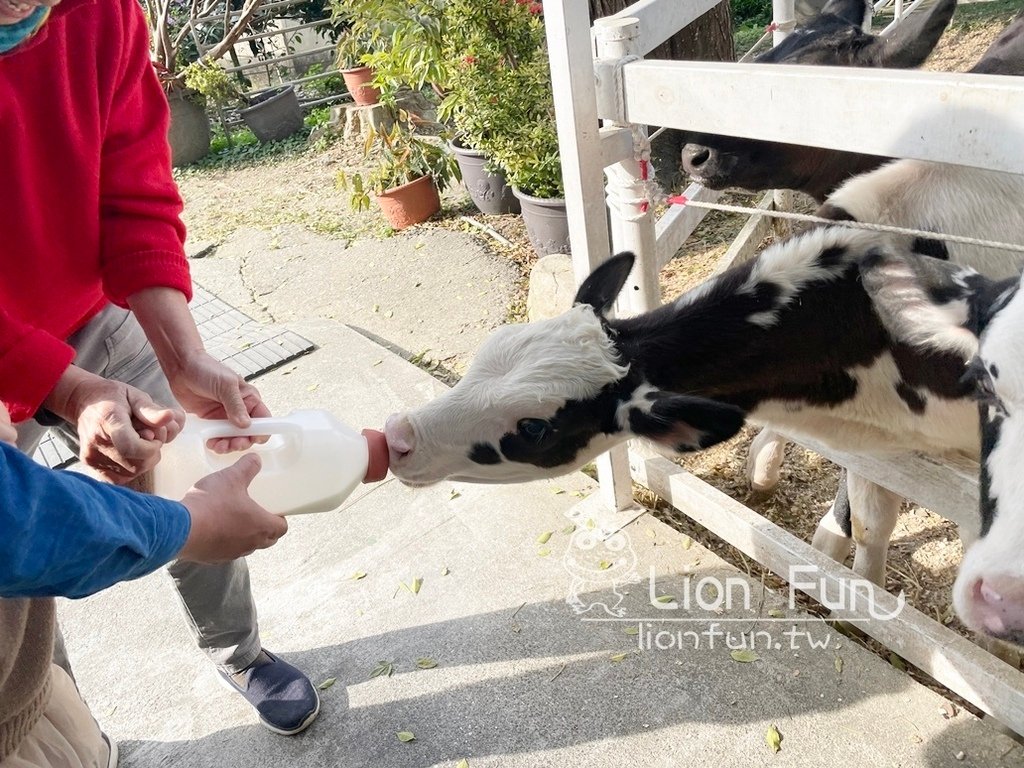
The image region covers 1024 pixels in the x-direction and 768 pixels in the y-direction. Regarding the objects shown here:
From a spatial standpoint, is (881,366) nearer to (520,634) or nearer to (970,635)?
(970,635)

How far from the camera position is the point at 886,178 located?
2418mm

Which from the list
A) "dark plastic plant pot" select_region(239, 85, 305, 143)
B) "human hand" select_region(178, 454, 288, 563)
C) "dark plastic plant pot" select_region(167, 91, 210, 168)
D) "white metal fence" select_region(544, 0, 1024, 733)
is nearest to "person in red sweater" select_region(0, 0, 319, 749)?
"human hand" select_region(178, 454, 288, 563)

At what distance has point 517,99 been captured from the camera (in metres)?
5.23

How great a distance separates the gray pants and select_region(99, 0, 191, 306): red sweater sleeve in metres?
0.11

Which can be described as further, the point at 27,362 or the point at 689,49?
the point at 689,49

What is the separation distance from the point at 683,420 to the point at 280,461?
974mm

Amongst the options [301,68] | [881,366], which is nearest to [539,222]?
[881,366]

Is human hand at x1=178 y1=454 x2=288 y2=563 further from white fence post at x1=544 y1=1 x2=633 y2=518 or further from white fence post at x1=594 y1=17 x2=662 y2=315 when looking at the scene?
white fence post at x1=594 y1=17 x2=662 y2=315

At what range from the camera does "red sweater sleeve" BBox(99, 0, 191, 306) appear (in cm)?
194

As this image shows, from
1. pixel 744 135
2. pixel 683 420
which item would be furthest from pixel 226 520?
pixel 744 135

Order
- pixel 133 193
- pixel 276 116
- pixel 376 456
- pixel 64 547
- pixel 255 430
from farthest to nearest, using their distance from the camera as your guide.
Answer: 1. pixel 276 116
2. pixel 376 456
3. pixel 133 193
4. pixel 255 430
5. pixel 64 547

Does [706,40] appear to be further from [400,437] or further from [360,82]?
[400,437]

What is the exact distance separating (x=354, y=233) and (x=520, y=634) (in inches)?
193

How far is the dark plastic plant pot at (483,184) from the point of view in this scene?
6.20 metres
